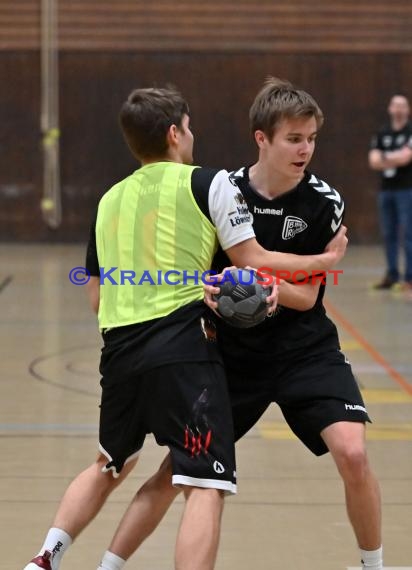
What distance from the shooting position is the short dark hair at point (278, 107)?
3.63m

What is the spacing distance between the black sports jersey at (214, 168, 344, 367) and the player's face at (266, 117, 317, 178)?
0.43 ft

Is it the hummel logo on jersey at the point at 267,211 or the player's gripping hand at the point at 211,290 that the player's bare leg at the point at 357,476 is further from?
the hummel logo on jersey at the point at 267,211

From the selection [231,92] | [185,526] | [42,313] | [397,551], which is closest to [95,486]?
[185,526]

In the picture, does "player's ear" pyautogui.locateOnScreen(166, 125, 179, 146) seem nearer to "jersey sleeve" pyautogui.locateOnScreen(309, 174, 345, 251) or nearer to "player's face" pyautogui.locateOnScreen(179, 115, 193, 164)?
"player's face" pyautogui.locateOnScreen(179, 115, 193, 164)

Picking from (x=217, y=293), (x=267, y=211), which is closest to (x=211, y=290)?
(x=217, y=293)

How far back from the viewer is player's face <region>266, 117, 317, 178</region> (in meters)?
3.65

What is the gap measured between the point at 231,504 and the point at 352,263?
9.86 m

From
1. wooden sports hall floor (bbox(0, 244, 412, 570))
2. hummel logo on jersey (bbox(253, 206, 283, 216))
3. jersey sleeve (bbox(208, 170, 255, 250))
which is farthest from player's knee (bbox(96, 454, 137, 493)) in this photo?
hummel logo on jersey (bbox(253, 206, 283, 216))

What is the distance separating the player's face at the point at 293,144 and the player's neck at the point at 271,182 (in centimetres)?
6

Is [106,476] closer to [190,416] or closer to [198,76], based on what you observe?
[190,416]

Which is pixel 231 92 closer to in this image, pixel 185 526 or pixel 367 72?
pixel 367 72

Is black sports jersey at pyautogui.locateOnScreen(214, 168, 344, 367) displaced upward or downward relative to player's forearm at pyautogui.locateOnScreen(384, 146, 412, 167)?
upward

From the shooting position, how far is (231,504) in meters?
4.89

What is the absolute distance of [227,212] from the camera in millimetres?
3381
